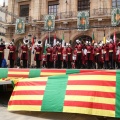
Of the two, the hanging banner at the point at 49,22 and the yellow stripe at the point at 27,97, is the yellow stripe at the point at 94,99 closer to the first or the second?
the yellow stripe at the point at 27,97

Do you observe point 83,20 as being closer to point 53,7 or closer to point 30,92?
point 53,7

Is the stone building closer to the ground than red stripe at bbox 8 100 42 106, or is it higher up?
higher up

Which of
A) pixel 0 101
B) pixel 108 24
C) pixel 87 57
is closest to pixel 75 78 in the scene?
pixel 0 101

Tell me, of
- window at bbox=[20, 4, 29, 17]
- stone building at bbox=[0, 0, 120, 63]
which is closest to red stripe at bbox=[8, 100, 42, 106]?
stone building at bbox=[0, 0, 120, 63]

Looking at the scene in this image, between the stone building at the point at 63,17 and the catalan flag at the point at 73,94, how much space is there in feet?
43.0

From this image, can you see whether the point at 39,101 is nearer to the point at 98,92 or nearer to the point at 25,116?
the point at 25,116

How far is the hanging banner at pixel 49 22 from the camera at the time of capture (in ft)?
67.4

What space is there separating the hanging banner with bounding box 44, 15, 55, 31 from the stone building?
0.44 m

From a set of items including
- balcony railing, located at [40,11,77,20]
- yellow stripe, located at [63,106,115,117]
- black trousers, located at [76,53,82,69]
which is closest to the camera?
yellow stripe, located at [63,106,115,117]

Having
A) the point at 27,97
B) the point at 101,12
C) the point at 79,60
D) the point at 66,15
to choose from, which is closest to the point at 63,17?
the point at 66,15

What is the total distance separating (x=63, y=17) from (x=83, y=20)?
8.28 feet

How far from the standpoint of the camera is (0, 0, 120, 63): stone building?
19.4 meters

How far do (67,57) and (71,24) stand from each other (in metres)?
9.52

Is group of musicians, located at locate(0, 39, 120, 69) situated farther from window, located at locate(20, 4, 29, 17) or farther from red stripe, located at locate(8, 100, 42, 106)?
window, located at locate(20, 4, 29, 17)
